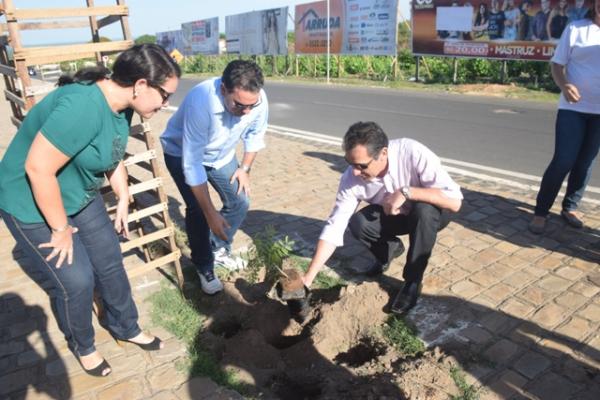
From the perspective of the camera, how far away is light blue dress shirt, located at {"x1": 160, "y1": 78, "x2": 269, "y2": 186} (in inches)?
113

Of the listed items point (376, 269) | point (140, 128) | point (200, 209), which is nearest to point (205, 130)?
point (140, 128)

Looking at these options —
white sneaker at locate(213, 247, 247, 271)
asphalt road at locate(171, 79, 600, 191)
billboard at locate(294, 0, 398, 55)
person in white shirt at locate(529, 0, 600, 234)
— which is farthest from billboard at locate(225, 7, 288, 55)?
white sneaker at locate(213, 247, 247, 271)

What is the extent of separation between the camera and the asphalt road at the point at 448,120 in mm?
7016

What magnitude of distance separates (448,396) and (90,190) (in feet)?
6.96

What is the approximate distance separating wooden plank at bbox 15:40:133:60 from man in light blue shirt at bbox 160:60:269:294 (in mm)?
541

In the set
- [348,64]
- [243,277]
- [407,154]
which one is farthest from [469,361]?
[348,64]

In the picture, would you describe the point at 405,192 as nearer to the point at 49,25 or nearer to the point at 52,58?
the point at 52,58

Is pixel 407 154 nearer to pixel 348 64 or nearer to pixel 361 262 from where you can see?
pixel 361 262

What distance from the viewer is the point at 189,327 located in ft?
10.2

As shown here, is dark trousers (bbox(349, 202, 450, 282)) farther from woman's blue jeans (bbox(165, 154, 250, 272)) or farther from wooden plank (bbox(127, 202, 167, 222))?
wooden plank (bbox(127, 202, 167, 222))

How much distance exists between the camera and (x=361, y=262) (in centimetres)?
387

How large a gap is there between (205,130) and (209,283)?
1.18 metres

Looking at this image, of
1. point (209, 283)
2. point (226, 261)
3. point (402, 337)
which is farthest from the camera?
point (226, 261)

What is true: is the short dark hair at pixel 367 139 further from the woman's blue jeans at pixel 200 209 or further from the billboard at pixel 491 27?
the billboard at pixel 491 27
